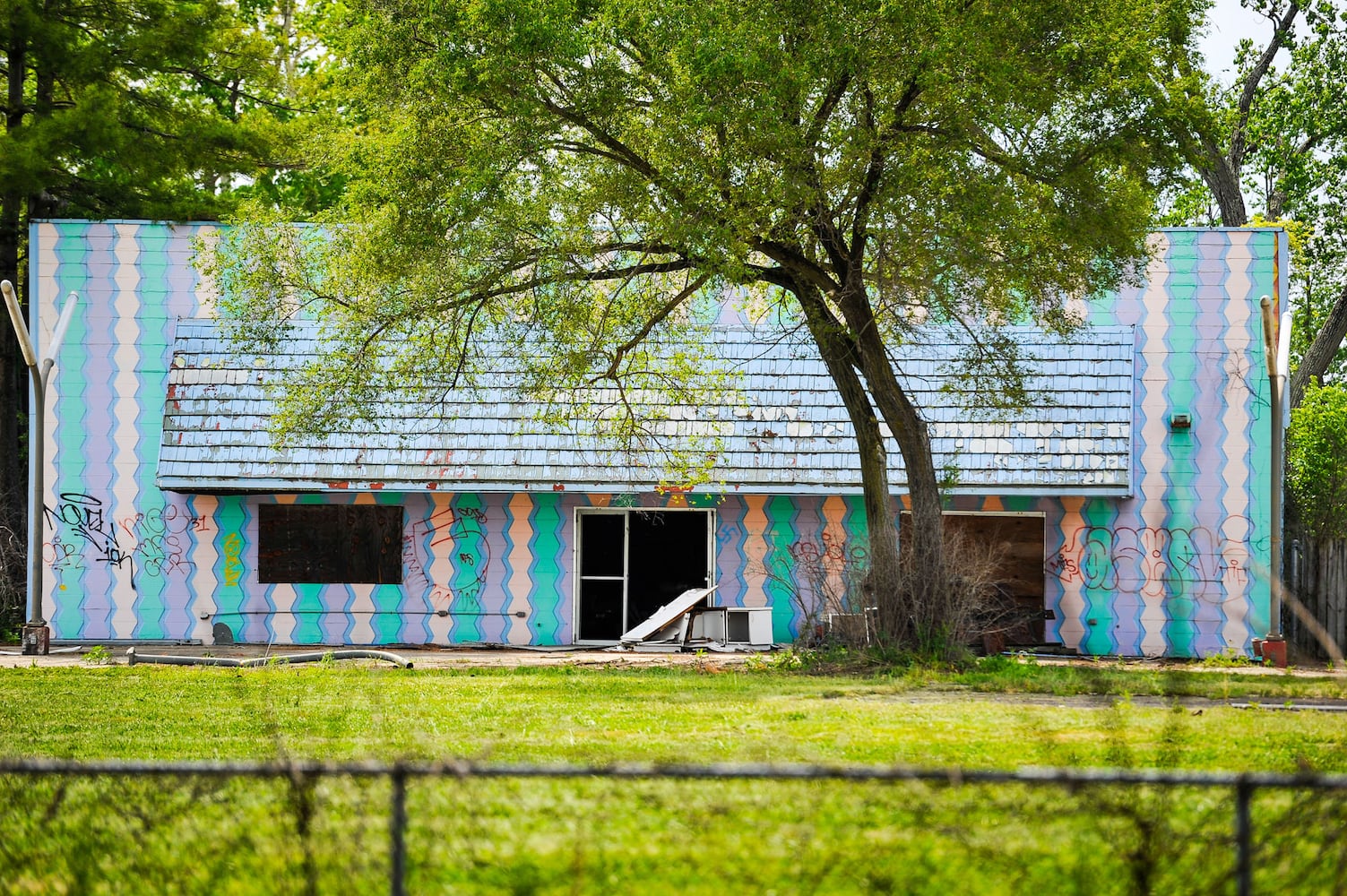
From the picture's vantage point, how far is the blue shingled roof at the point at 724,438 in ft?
70.3

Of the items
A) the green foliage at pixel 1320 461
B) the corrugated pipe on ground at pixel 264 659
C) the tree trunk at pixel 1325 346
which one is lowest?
the corrugated pipe on ground at pixel 264 659

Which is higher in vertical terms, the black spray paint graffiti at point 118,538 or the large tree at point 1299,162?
the large tree at point 1299,162

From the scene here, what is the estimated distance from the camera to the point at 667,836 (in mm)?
6270

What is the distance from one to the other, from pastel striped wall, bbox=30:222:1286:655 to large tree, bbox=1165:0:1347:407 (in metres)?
6.73

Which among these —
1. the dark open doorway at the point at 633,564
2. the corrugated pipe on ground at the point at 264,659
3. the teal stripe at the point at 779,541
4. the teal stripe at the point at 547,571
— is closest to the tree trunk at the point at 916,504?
the teal stripe at the point at 779,541

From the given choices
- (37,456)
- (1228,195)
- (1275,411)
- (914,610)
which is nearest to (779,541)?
(914,610)

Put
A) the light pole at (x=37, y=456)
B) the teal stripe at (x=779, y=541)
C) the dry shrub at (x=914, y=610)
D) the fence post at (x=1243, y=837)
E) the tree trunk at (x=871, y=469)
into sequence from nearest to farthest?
the fence post at (x=1243, y=837), the dry shrub at (x=914, y=610), the tree trunk at (x=871, y=469), the light pole at (x=37, y=456), the teal stripe at (x=779, y=541)

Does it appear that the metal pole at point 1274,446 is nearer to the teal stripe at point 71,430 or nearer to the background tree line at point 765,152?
the background tree line at point 765,152

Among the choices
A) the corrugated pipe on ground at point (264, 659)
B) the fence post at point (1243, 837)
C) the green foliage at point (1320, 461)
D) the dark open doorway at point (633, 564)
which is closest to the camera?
the fence post at point (1243, 837)

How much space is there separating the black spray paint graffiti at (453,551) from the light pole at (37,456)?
5227 millimetres

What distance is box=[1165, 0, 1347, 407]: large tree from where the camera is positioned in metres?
31.0

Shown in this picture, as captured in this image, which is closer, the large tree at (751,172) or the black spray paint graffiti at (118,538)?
the large tree at (751,172)

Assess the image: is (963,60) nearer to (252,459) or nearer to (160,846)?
(160,846)

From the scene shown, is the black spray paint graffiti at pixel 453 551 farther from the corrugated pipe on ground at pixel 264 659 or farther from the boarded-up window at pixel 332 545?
the corrugated pipe on ground at pixel 264 659
